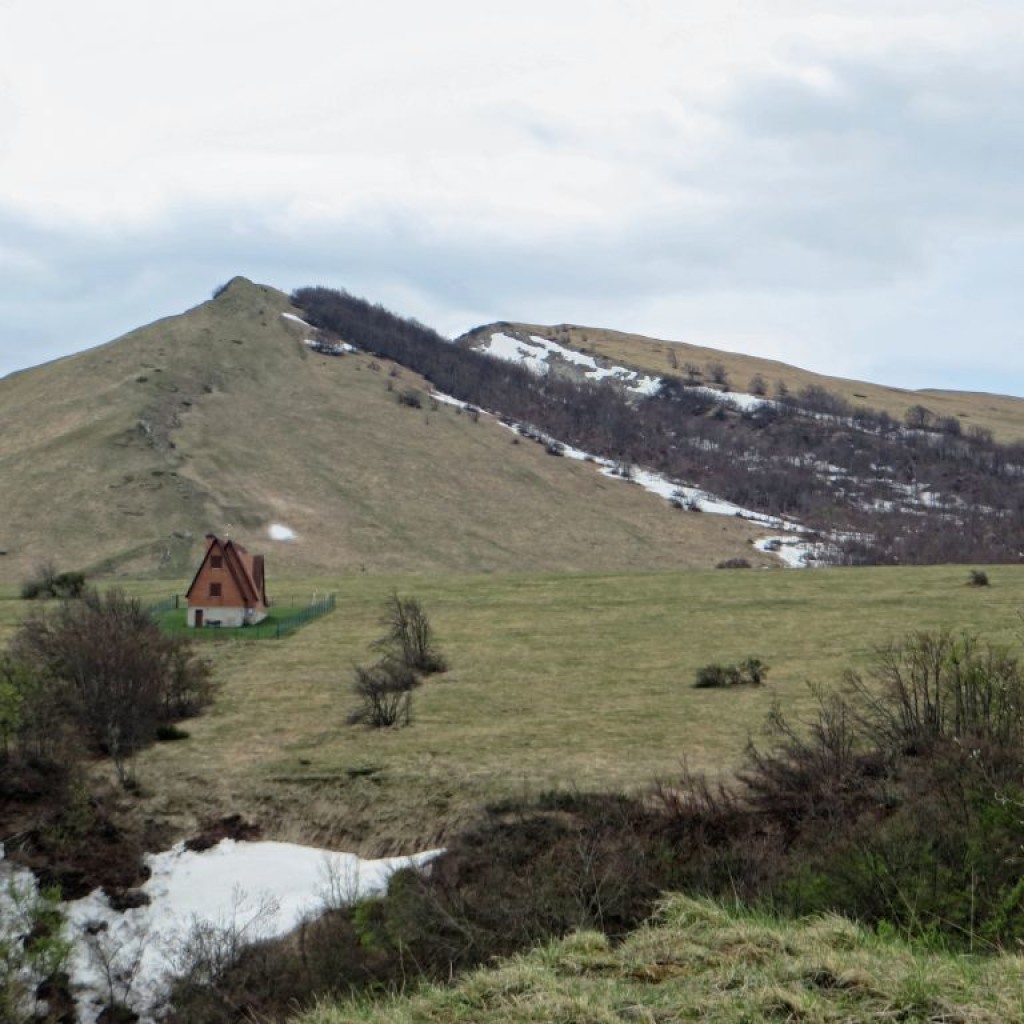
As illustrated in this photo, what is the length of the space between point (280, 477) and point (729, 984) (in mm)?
127828

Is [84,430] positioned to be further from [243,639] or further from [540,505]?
[243,639]

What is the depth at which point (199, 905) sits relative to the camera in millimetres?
32594

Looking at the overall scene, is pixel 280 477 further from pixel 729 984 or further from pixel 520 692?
pixel 729 984

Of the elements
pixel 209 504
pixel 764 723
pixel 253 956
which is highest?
pixel 209 504

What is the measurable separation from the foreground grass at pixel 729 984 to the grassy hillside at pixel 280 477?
300 feet

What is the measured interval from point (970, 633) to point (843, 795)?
28.8 metres

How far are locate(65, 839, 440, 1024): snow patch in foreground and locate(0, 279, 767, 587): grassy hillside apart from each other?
6642cm

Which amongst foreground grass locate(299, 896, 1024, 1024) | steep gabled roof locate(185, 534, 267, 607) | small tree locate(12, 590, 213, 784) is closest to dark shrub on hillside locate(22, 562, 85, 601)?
steep gabled roof locate(185, 534, 267, 607)

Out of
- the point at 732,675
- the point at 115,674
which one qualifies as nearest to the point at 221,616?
the point at 115,674

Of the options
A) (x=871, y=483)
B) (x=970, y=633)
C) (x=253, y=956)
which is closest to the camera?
(x=253, y=956)

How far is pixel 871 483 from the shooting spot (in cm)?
18650

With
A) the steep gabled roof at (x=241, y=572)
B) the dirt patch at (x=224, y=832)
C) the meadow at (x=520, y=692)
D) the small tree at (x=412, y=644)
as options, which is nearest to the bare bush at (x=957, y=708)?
the meadow at (x=520, y=692)

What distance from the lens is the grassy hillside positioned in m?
111

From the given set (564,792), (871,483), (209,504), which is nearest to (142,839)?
(564,792)
